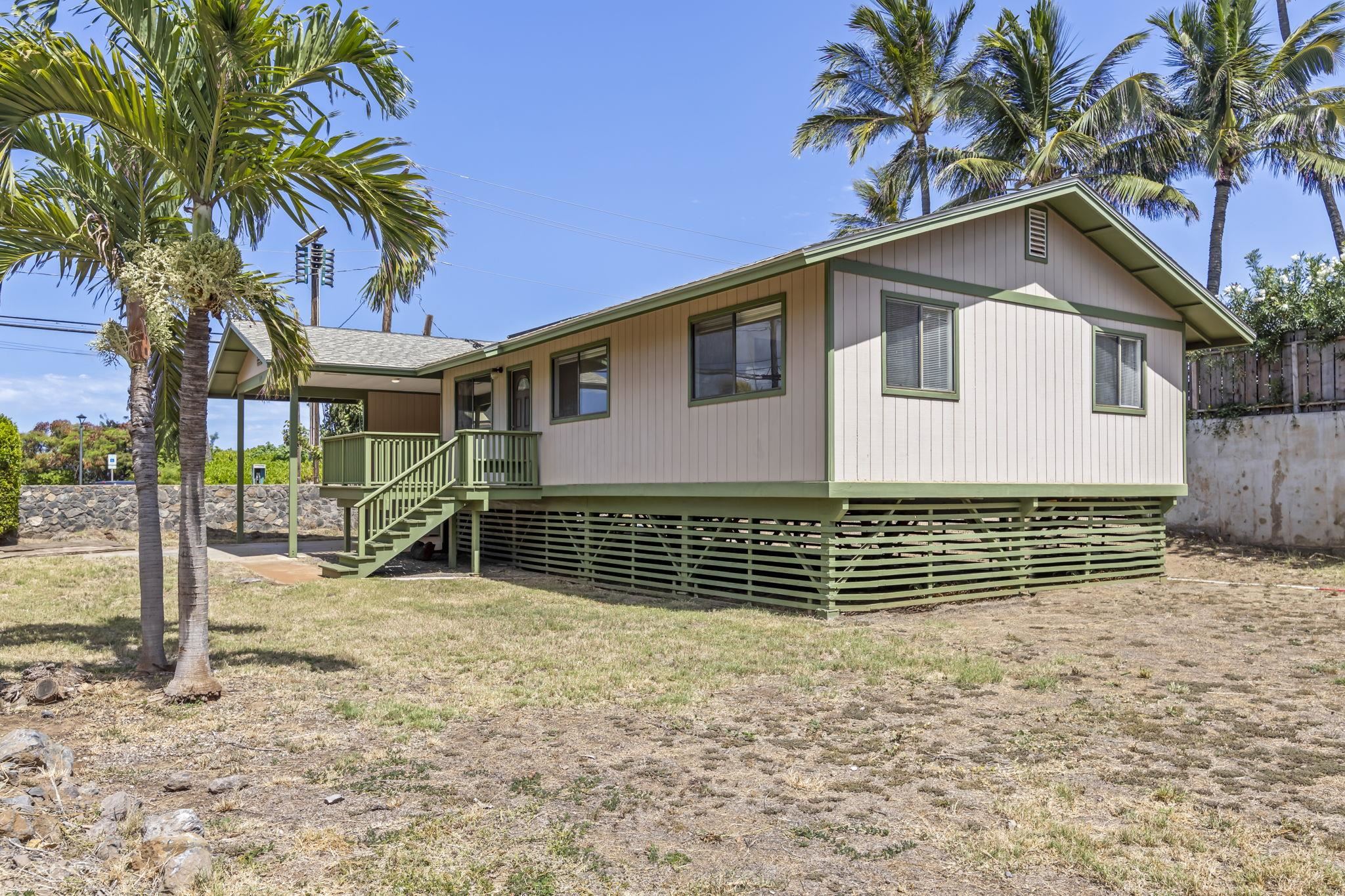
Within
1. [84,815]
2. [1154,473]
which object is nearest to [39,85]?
[84,815]

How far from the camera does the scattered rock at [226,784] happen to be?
192 inches

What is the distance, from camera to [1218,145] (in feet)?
70.9

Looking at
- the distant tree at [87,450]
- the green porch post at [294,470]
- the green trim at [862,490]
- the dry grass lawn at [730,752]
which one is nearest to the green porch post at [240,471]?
the green porch post at [294,470]

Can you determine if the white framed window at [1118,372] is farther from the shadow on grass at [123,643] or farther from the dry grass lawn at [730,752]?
the shadow on grass at [123,643]

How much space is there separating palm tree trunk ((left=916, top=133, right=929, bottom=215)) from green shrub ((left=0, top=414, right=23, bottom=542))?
21.7 m

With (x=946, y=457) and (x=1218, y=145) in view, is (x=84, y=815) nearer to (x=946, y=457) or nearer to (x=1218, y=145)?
(x=946, y=457)

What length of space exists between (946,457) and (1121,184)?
14.7 m

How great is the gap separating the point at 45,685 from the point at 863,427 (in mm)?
7891

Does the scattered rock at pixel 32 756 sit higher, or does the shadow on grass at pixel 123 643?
the scattered rock at pixel 32 756

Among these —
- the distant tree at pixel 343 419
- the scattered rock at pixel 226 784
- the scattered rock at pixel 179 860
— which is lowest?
the scattered rock at pixel 226 784

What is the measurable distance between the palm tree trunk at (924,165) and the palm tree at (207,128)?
19629mm

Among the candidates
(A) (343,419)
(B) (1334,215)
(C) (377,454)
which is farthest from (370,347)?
(B) (1334,215)

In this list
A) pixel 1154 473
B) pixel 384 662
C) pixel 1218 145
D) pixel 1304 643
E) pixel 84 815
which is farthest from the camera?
pixel 1218 145

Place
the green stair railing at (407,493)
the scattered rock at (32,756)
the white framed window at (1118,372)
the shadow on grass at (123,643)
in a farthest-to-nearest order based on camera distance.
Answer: the green stair railing at (407,493) → the white framed window at (1118,372) → the shadow on grass at (123,643) → the scattered rock at (32,756)
